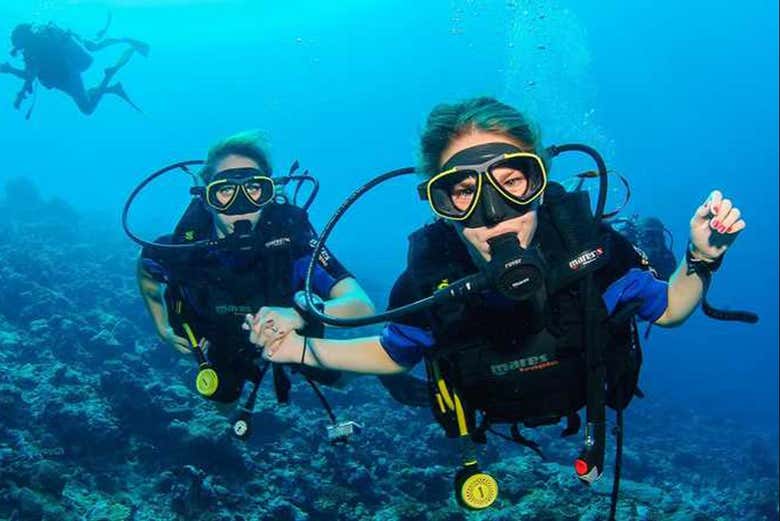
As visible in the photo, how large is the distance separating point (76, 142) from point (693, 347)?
18682 centimetres

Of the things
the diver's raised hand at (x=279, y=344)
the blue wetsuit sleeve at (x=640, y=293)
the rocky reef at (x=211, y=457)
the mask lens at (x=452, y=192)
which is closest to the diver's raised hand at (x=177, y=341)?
the rocky reef at (x=211, y=457)

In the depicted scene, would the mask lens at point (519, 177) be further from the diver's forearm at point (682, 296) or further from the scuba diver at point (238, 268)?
the scuba diver at point (238, 268)

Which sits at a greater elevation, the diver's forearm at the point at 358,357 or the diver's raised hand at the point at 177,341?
the diver's raised hand at the point at 177,341

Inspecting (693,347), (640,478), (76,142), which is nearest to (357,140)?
(76,142)

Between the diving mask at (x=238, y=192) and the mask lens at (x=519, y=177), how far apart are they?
9.02ft

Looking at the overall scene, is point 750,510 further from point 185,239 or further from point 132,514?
point 185,239

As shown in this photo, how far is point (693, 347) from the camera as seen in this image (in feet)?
172

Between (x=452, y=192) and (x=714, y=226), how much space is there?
1.28m

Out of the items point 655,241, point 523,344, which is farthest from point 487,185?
point 655,241

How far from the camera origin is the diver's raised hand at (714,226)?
2574 mm

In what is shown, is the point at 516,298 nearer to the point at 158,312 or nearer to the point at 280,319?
the point at 280,319

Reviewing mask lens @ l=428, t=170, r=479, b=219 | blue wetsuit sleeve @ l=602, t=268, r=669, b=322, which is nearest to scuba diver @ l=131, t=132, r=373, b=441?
mask lens @ l=428, t=170, r=479, b=219

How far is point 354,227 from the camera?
139125 millimetres

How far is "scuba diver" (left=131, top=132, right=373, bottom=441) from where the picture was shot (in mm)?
4887
